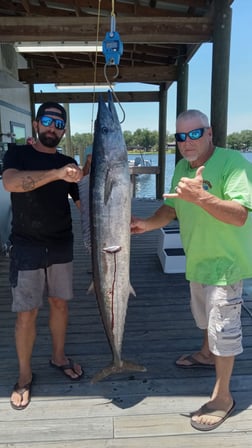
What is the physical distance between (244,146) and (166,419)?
50.5 metres

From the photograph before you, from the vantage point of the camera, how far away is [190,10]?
221 inches

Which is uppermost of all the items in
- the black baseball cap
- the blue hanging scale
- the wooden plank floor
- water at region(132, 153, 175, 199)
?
the blue hanging scale

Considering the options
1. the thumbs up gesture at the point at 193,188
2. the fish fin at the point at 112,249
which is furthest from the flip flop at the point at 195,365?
the thumbs up gesture at the point at 193,188

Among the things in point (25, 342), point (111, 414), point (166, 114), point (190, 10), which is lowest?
point (111, 414)

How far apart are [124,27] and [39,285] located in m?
3.94

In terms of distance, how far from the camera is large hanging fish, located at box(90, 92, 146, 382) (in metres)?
1.84

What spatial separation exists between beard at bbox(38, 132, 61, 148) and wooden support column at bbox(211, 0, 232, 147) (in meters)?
2.80

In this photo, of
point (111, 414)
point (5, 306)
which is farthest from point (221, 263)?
point (5, 306)

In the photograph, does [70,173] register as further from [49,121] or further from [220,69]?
[220,69]

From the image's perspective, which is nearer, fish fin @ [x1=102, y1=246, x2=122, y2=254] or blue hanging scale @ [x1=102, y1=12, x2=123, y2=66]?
fish fin @ [x1=102, y1=246, x2=122, y2=254]

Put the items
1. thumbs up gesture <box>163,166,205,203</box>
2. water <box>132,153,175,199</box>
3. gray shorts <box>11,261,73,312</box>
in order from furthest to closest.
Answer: water <box>132,153,175,199</box>, gray shorts <box>11,261,73,312</box>, thumbs up gesture <box>163,166,205,203</box>

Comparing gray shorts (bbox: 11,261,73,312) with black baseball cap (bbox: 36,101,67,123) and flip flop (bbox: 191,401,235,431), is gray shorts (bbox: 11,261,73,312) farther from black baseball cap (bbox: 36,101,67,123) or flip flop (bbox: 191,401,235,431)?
flip flop (bbox: 191,401,235,431)

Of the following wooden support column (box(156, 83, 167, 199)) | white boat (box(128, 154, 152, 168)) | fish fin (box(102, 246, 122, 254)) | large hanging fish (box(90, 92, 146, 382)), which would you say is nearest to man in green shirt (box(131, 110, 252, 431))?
large hanging fish (box(90, 92, 146, 382))

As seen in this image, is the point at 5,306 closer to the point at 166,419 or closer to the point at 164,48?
the point at 166,419
